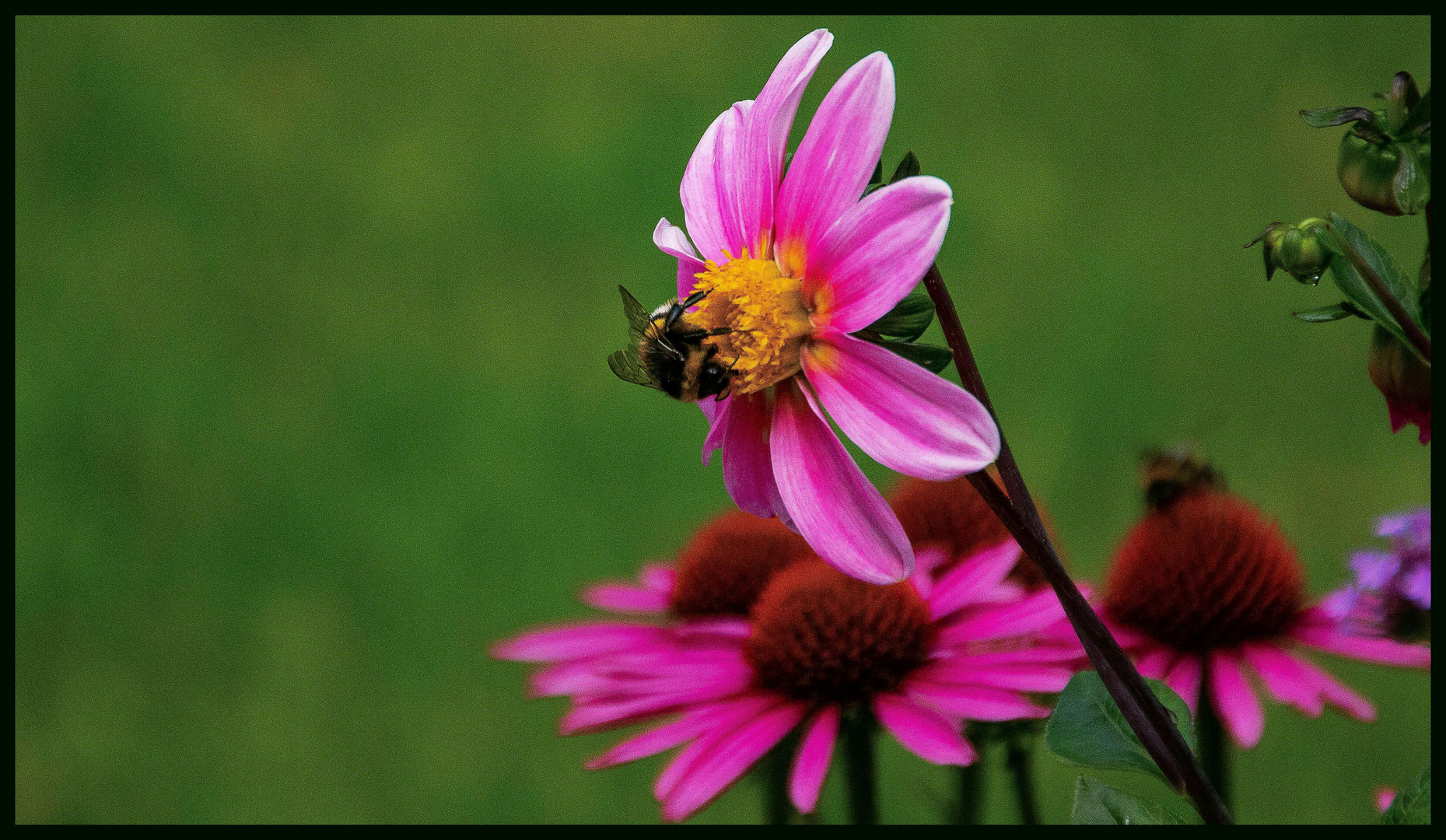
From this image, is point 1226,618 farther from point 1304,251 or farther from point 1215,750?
point 1304,251

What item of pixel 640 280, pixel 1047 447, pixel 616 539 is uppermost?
pixel 640 280

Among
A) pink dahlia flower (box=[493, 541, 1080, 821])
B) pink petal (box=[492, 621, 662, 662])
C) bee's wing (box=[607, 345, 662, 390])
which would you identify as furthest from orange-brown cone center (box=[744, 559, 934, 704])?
bee's wing (box=[607, 345, 662, 390])

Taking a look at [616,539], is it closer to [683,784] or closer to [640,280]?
[640,280]

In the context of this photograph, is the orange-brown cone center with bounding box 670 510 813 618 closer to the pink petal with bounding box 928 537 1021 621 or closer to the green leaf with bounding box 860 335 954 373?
the pink petal with bounding box 928 537 1021 621

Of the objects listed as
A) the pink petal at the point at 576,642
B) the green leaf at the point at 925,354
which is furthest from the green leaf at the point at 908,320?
the pink petal at the point at 576,642

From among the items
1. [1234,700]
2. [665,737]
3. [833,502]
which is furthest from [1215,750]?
[833,502]

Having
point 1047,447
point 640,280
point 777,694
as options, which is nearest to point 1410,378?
point 777,694
